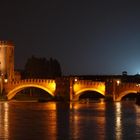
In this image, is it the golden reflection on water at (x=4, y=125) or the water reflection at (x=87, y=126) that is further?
the water reflection at (x=87, y=126)

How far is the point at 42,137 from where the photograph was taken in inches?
1665

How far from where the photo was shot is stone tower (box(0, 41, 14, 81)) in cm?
10814

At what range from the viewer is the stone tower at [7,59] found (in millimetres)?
108144

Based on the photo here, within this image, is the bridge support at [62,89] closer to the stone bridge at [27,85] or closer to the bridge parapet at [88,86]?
the stone bridge at [27,85]

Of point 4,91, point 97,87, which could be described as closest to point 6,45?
point 4,91

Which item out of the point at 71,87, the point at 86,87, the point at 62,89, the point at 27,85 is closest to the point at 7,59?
the point at 27,85

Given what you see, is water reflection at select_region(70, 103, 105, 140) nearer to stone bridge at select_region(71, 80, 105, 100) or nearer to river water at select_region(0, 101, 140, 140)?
river water at select_region(0, 101, 140, 140)

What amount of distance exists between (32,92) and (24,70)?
7.00 metres

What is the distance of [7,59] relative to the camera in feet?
356

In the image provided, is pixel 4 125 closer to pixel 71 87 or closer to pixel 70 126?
pixel 70 126

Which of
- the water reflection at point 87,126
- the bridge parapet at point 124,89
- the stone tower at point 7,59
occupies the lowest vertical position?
the water reflection at point 87,126

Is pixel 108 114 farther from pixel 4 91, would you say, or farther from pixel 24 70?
pixel 24 70

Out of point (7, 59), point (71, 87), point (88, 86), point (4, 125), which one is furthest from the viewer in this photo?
point (7, 59)

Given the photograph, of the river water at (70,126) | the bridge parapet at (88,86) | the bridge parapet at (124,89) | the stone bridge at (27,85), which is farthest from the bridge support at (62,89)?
the river water at (70,126)
